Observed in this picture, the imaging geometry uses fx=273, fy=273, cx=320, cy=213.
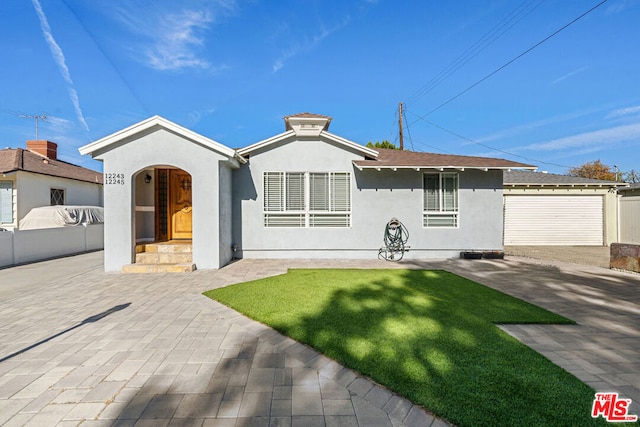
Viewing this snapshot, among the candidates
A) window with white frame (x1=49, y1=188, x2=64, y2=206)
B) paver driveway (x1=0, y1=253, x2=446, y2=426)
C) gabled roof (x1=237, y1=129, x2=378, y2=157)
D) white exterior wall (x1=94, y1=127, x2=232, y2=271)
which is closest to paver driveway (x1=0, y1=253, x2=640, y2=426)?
paver driveway (x1=0, y1=253, x2=446, y2=426)

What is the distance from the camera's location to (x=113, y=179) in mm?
7699

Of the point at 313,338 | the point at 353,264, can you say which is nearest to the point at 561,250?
the point at 353,264

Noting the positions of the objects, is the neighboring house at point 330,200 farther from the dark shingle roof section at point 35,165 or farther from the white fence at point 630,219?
A: the white fence at point 630,219

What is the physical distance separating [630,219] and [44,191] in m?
28.4

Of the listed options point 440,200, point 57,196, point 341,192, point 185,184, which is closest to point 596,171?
point 440,200

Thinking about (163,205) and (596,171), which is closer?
(163,205)

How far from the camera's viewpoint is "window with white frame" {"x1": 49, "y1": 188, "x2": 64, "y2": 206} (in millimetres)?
A: 13812

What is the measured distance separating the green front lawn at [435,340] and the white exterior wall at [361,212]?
329cm

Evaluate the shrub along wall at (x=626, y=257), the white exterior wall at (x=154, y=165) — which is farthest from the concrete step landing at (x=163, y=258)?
the shrub along wall at (x=626, y=257)

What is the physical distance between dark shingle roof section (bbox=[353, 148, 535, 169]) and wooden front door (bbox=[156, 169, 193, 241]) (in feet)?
19.7

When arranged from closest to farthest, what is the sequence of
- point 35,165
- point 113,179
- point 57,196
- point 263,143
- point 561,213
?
point 113,179 < point 263,143 < point 35,165 < point 561,213 < point 57,196

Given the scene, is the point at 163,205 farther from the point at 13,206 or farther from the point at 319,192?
the point at 13,206

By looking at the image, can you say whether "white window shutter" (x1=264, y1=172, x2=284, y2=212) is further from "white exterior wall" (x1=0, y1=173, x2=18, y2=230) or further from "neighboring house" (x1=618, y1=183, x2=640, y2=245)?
"neighboring house" (x1=618, y1=183, x2=640, y2=245)

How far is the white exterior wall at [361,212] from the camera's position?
960cm
